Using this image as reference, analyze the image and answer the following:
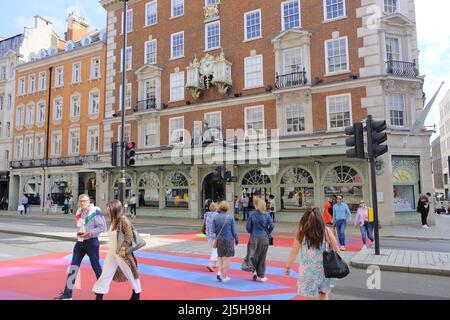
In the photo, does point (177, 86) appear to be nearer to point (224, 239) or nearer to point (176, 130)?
point (176, 130)

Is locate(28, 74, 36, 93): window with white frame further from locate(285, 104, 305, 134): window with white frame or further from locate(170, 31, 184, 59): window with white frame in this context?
locate(285, 104, 305, 134): window with white frame

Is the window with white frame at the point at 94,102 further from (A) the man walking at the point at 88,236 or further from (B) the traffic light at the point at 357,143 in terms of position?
(A) the man walking at the point at 88,236

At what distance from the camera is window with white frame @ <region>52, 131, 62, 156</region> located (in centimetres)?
3325

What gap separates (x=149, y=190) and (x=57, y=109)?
14423 millimetres

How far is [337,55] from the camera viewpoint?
20.7m

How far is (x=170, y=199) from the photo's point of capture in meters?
25.7

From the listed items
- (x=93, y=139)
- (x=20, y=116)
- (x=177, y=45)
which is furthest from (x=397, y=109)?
(x=20, y=116)

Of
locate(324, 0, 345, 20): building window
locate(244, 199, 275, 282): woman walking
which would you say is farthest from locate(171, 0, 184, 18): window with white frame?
locate(244, 199, 275, 282): woman walking

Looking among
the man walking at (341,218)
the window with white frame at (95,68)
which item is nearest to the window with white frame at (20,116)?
the window with white frame at (95,68)

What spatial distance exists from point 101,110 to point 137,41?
6.53 metres

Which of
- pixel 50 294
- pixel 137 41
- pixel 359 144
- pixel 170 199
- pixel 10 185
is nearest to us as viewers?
pixel 50 294

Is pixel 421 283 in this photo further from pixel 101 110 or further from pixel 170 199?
pixel 101 110

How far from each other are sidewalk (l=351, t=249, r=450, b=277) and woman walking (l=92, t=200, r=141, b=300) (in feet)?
18.2

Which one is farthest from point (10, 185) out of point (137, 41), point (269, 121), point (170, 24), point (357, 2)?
point (357, 2)
